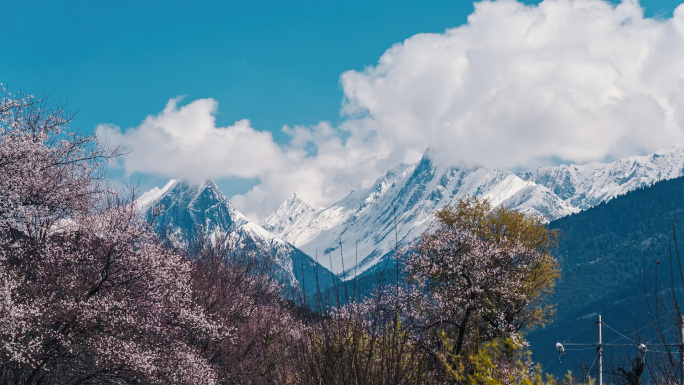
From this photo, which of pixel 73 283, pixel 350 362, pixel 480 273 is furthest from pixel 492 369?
pixel 480 273

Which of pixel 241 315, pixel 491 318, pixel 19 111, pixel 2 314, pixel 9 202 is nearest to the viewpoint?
pixel 2 314

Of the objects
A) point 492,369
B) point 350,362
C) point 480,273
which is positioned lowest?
point 492,369

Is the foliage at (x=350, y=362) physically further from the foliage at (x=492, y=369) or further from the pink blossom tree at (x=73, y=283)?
the pink blossom tree at (x=73, y=283)

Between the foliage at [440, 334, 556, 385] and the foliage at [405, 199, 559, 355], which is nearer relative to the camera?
the foliage at [440, 334, 556, 385]

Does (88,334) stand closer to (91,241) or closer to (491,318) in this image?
(91,241)

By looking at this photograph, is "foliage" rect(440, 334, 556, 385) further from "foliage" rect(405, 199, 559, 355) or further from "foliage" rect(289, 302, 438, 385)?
"foliage" rect(405, 199, 559, 355)

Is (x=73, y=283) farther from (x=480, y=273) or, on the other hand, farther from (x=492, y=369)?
(x=480, y=273)

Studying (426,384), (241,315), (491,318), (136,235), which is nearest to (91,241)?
(136,235)

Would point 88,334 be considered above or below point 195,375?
above

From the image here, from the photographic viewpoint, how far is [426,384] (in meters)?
8.09

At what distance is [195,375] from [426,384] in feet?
55.7

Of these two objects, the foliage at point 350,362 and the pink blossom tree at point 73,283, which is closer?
the foliage at point 350,362

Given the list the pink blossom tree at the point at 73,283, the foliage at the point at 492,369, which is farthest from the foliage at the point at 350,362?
the pink blossom tree at the point at 73,283

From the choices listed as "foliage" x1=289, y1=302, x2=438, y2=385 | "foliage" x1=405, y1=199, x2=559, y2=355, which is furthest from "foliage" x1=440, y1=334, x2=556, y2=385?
"foliage" x1=405, y1=199, x2=559, y2=355
